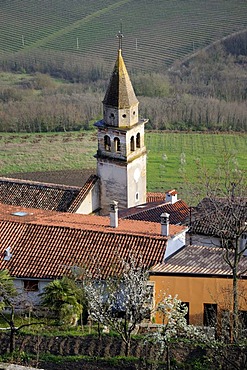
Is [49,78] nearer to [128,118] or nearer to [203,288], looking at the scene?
[128,118]

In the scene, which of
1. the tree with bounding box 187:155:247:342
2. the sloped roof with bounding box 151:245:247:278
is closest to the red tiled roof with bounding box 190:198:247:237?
the tree with bounding box 187:155:247:342

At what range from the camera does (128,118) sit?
131 ft

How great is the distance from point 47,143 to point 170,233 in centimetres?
4102

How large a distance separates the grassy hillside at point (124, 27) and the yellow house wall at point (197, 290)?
69.6 metres

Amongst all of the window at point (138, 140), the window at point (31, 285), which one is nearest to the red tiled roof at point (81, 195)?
the window at point (138, 140)

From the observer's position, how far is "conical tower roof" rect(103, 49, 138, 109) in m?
39.6

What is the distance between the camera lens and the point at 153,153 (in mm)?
67062

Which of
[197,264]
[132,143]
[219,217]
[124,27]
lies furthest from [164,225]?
[124,27]

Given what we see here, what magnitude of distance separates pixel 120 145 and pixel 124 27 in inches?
2752

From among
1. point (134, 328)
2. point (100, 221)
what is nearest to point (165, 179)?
point (100, 221)

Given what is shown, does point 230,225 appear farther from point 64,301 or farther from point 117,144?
point 117,144

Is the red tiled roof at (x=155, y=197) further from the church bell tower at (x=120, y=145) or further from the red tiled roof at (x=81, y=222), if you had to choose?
the red tiled roof at (x=81, y=222)

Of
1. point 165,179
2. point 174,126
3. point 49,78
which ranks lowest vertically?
point 165,179

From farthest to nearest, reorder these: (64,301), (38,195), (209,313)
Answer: (38,195)
(209,313)
(64,301)
